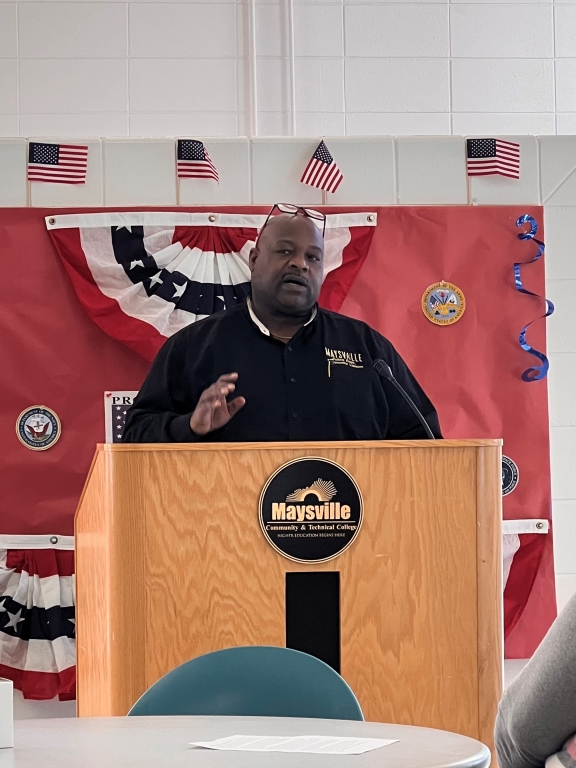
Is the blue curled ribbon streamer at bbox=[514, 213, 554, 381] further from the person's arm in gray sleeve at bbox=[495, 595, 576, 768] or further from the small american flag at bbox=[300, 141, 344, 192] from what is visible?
the person's arm in gray sleeve at bbox=[495, 595, 576, 768]

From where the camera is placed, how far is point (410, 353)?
379 centimetres

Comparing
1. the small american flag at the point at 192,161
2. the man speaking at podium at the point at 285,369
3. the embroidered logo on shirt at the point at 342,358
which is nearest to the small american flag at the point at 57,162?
the small american flag at the point at 192,161

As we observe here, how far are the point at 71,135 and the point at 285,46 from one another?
3.14 feet

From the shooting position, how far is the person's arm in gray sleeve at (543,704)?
3.18 feet

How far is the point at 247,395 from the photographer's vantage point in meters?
2.62

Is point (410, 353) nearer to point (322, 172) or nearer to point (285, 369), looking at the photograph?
point (322, 172)

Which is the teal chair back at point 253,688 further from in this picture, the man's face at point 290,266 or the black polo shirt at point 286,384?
the man's face at point 290,266

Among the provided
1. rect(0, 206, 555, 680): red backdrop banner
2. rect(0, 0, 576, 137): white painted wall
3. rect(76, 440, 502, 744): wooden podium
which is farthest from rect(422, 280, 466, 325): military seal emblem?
rect(76, 440, 502, 744): wooden podium

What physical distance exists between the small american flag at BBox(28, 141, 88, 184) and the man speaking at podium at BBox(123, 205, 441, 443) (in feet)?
3.54

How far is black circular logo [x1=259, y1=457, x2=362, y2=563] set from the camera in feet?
6.74

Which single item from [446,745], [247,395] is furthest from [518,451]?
[446,745]

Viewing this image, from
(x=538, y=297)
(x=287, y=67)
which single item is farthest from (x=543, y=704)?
(x=287, y=67)

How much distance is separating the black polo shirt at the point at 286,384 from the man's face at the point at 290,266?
7 cm

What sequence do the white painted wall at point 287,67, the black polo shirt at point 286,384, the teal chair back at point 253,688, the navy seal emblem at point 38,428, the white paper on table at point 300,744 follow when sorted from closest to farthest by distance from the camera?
the white paper on table at point 300,744
the teal chair back at point 253,688
the black polo shirt at point 286,384
the navy seal emblem at point 38,428
the white painted wall at point 287,67
